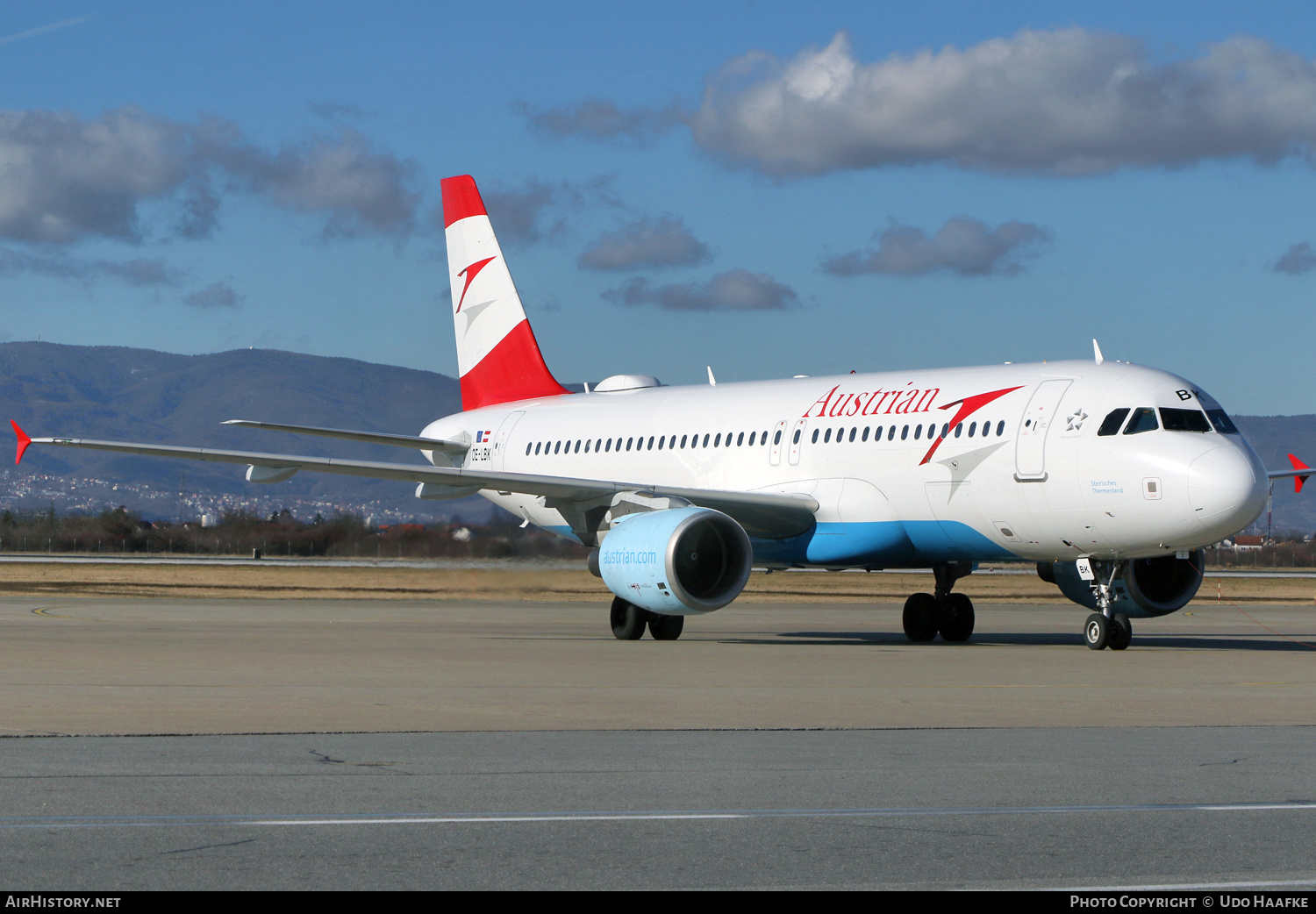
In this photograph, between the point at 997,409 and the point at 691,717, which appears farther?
the point at 997,409

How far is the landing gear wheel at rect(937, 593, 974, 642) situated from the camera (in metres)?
25.8

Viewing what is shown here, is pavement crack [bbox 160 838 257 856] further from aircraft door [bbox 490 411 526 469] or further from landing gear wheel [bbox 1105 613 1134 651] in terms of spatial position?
aircraft door [bbox 490 411 526 469]

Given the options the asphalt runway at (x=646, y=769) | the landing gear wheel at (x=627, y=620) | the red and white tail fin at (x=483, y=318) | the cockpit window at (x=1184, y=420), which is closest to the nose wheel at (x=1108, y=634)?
the asphalt runway at (x=646, y=769)

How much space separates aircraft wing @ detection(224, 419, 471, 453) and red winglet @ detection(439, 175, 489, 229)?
526 cm

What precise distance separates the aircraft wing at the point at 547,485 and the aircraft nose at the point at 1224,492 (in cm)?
617

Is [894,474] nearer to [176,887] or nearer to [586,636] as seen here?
[586,636]

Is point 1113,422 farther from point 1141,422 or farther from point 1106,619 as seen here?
point 1106,619

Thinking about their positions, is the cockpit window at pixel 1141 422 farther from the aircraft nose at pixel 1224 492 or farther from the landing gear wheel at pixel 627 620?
the landing gear wheel at pixel 627 620

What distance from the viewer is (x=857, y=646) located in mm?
23594

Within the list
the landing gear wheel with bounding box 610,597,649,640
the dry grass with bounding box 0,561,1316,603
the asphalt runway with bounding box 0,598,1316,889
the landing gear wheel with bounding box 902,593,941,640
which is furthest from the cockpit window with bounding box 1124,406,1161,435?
the dry grass with bounding box 0,561,1316,603

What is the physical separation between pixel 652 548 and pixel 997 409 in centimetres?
531

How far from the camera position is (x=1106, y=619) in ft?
72.7

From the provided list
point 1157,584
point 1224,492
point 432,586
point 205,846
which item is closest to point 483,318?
point 432,586
